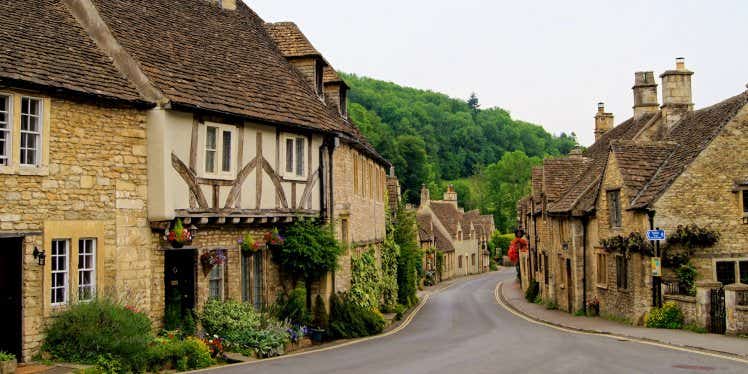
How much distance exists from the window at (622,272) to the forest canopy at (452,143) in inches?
2643

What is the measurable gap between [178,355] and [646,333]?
13600mm

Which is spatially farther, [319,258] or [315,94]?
[315,94]

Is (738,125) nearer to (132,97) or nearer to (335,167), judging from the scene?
(335,167)

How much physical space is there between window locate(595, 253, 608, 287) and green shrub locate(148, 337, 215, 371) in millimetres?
17748

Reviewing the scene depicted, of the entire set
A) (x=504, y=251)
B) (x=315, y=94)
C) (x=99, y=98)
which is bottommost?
(x=504, y=251)

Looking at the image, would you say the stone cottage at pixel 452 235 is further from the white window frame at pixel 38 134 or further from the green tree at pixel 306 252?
the white window frame at pixel 38 134

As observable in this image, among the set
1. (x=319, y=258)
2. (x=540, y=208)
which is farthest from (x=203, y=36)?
(x=540, y=208)

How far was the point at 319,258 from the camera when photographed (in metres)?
21.4

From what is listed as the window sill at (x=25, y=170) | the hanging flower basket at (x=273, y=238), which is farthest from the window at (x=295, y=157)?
the window sill at (x=25, y=170)

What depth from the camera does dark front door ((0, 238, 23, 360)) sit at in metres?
14.2

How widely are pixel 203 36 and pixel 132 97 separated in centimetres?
619

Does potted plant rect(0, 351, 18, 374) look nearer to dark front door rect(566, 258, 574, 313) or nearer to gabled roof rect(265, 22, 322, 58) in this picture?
gabled roof rect(265, 22, 322, 58)

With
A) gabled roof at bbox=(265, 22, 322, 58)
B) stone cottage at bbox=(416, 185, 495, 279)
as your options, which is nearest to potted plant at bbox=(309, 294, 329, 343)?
gabled roof at bbox=(265, 22, 322, 58)

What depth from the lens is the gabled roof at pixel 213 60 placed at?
18.4m
